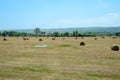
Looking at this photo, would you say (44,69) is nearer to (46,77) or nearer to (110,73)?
(46,77)

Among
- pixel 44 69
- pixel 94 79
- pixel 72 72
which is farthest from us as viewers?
pixel 44 69

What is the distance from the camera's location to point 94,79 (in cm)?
1463

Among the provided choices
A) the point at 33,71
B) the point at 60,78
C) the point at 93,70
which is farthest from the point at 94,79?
the point at 33,71

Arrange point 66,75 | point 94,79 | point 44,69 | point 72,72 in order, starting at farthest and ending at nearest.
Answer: point 44,69, point 72,72, point 66,75, point 94,79

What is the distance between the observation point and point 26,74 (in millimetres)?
16031

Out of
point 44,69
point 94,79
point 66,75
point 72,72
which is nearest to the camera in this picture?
point 94,79

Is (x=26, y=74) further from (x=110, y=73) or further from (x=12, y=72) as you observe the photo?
(x=110, y=73)

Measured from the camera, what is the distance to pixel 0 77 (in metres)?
15.1

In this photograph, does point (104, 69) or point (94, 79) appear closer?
point (94, 79)

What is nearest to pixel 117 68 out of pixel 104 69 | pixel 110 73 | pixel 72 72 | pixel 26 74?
pixel 104 69

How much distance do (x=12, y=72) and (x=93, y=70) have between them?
16.6 feet

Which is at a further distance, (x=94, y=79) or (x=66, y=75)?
(x=66, y=75)

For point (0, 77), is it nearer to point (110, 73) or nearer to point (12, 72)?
point (12, 72)

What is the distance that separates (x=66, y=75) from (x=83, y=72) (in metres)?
1.53
